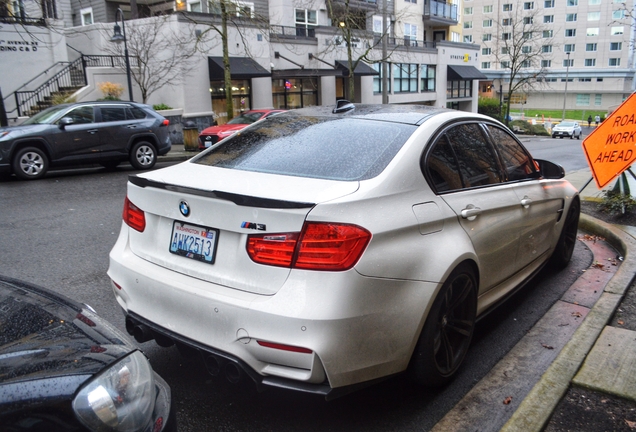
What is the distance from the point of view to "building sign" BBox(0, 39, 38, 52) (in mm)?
21234

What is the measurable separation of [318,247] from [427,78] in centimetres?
4514

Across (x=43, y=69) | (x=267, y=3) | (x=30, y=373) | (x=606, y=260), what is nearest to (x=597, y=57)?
(x=267, y=3)

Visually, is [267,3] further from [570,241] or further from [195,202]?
[195,202]

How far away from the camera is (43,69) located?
2267 centimetres

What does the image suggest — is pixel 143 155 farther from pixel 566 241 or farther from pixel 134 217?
pixel 134 217

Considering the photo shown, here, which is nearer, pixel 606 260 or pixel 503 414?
pixel 503 414

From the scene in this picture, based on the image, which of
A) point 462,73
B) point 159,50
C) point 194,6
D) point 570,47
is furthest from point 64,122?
point 570,47

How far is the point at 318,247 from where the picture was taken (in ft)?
8.88

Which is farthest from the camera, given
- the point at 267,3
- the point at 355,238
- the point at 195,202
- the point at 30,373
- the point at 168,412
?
the point at 267,3

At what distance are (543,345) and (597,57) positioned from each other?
95.0m

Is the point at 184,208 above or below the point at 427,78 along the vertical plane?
below

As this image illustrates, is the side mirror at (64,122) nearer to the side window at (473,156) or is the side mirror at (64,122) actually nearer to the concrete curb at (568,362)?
the side window at (473,156)

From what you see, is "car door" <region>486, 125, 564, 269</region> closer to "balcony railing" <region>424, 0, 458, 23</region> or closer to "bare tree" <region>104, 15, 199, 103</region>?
"bare tree" <region>104, 15, 199, 103</region>

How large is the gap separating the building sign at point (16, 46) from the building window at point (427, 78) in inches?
1177
